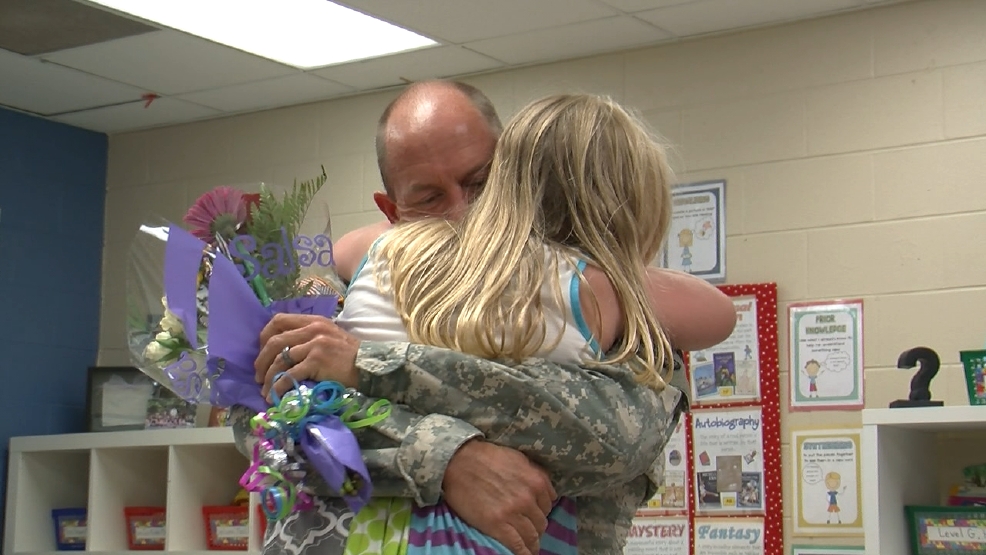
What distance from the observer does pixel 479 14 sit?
3.99 m

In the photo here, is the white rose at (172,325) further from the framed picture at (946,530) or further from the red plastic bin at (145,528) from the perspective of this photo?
the red plastic bin at (145,528)

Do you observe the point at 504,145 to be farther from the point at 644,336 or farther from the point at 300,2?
the point at 300,2

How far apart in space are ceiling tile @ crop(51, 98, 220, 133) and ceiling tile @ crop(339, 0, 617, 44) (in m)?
1.42

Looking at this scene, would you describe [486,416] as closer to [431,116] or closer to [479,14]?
[431,116]

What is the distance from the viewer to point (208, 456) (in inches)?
193

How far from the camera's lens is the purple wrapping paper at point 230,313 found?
1.39m

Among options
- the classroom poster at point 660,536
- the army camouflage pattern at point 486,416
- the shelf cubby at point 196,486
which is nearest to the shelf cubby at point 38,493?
the shelf cubby at point 196,486

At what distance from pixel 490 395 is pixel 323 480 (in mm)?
192

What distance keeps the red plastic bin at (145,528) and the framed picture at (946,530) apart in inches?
107

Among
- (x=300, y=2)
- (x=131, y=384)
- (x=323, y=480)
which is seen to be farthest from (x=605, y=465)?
(x=131, y=384)

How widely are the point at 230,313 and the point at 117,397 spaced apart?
396 cm

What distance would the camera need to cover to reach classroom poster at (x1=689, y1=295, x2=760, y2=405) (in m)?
4.04

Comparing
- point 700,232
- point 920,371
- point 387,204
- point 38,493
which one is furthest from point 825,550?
point 38,493

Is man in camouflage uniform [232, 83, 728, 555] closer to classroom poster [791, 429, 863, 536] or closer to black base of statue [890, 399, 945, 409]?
black base of statue [890, 399, 945, 409]
